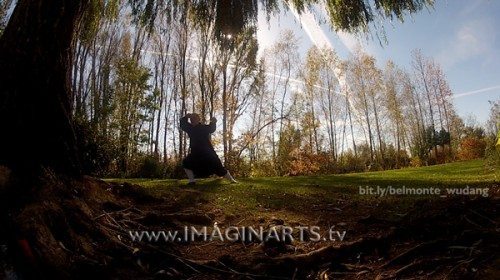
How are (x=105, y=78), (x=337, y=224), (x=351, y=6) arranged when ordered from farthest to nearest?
(x=105, y=78) < (x=351, y=6) < (x=337, y=224)

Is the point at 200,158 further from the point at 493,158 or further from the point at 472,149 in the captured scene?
the point at 472,149

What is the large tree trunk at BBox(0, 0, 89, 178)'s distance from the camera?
10.4 ft

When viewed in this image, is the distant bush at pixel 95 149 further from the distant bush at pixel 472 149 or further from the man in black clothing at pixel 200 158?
the distant bush at pixel 472 149

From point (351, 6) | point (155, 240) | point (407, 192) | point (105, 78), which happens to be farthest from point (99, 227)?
point (105, 78)

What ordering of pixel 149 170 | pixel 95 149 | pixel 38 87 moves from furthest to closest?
pixel 149 170 < pixel 95 149 < pixel 38 87

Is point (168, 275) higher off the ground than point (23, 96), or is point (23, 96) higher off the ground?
point (23, 96)

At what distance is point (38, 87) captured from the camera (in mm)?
3371

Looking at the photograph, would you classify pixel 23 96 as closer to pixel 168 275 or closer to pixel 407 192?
pixel 168 275

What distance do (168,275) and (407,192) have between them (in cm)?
500

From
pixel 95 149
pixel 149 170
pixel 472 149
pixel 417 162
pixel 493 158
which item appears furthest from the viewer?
pixel 417 162

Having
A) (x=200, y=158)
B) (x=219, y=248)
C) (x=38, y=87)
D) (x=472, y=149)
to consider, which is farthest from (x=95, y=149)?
(x=472, y=149)

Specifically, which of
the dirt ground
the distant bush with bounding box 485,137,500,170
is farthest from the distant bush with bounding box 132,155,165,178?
the distant bush with bounding box 485,137,500,170

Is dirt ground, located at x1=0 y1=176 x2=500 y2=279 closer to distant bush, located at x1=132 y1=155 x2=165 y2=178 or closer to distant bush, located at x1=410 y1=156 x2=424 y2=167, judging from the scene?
distant bush, located at x1=132 y1=155 x2=165 y2=178

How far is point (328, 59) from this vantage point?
112 ft
